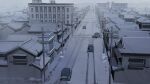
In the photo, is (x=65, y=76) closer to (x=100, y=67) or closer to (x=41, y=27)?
(x=100, y=67)

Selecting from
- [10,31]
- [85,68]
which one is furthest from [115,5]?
[85,68]

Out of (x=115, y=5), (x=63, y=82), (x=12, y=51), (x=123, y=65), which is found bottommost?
(x=63, y=82)

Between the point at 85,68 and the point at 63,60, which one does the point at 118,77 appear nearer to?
the point at 85,68

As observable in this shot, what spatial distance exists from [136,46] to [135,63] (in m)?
1.88

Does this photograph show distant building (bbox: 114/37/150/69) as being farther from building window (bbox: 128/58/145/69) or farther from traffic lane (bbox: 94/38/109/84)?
traffic lane (bbox: 94/38/109/84)

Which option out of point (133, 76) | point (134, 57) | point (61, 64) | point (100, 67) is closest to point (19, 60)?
point (61, 64)

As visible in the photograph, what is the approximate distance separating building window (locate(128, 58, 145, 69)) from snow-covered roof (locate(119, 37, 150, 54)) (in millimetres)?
692

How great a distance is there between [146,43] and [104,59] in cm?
594

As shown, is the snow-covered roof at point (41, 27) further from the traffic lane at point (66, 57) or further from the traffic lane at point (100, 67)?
the traffic lane at point (100, 67)

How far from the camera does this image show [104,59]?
26719 millimetres

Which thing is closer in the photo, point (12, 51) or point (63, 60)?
point (12, 51)

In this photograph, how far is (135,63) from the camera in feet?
66.7

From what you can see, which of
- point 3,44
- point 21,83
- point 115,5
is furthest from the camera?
point 115,5

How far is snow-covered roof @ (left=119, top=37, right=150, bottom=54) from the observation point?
2053 cm
